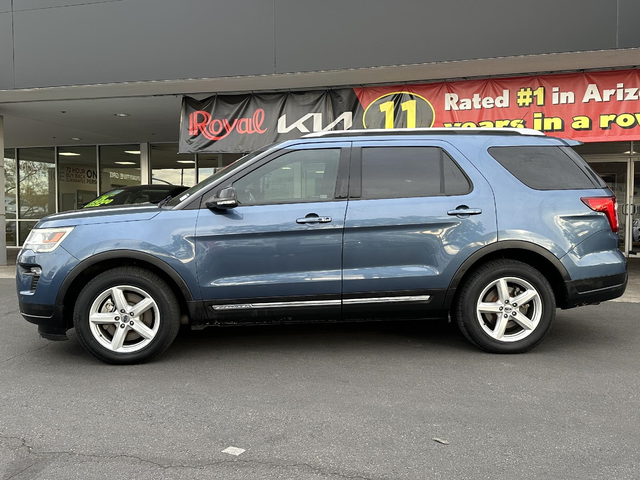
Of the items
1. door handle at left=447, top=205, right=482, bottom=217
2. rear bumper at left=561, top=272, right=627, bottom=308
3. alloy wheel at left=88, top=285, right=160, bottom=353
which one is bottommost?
alloy wheel at left=88, top=285, right=160, bottom=353

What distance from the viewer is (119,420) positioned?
3.30 metres

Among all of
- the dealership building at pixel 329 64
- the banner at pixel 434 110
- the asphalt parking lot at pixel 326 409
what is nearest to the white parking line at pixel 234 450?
the asphalt parking lot at pixel 326 409

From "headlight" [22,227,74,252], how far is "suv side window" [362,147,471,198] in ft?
8.29

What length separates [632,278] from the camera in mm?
9383

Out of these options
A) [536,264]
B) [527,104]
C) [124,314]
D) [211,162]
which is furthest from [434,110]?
[211,162]

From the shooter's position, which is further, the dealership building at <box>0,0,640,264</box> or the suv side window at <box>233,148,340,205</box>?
the dealership building at <box>0,0,640,264</box>

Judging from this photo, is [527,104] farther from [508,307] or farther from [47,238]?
[47,238]

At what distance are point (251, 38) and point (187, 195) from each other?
516cm

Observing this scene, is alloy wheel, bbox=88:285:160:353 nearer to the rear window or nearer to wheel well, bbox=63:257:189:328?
wheel well, bbox=63:257:189:328

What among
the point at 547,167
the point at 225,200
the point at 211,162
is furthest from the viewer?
the point at 211,162

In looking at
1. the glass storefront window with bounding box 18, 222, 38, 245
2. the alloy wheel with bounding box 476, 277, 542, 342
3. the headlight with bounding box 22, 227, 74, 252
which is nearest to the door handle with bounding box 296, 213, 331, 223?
the alloy wheel with bounding box 476, 277, 542, 342

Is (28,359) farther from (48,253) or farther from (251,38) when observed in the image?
(251,38)

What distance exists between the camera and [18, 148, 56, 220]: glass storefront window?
17.2m

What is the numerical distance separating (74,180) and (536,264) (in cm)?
1611
